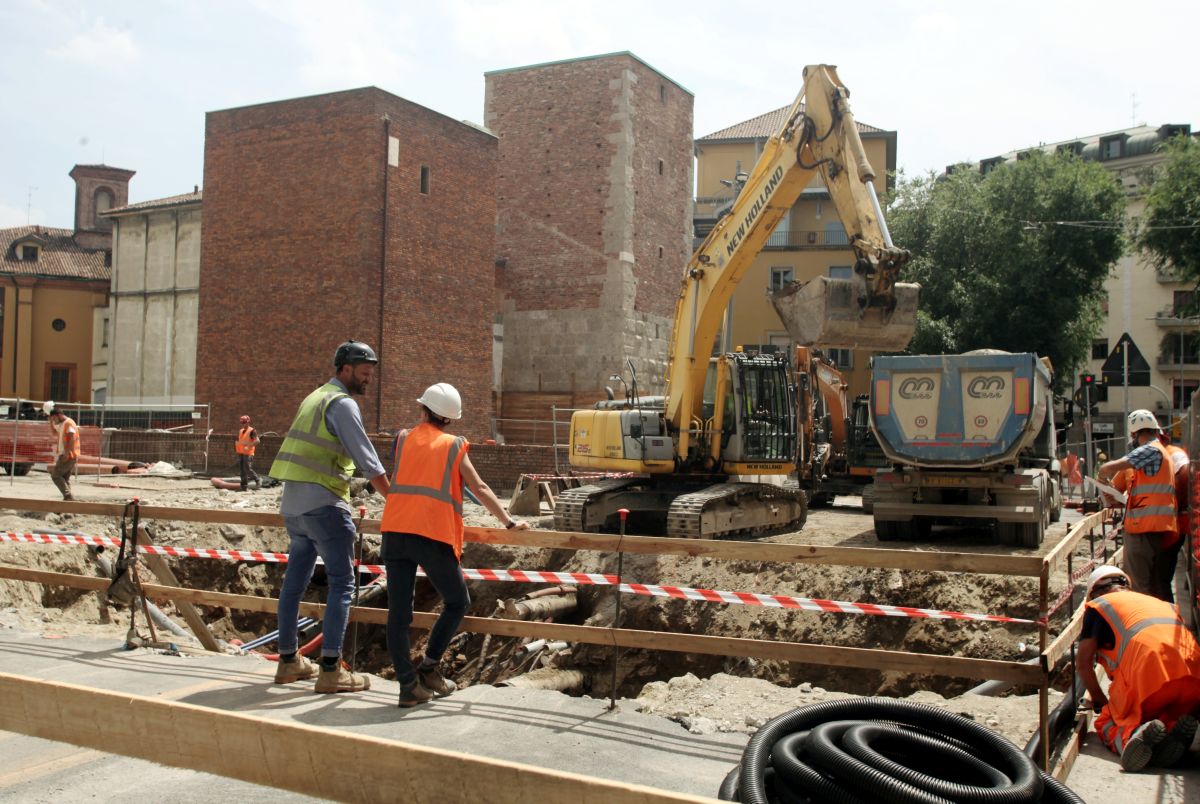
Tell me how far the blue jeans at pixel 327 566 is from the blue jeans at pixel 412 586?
11.4 inches

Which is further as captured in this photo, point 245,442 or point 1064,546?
point 245,442

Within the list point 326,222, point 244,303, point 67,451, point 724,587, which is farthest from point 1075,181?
point 67,451

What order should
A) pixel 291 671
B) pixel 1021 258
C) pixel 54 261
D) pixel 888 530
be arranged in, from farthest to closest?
pixel 54 261 < pixel 1021 258 < pixel 888 530 < pixel 291 671

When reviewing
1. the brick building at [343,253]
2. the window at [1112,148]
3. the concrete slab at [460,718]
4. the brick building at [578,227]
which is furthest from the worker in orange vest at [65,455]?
the window at [1112,148]

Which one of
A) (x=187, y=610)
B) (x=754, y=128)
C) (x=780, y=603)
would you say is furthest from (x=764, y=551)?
(x=754, y=128)

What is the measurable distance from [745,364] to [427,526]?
868 cm

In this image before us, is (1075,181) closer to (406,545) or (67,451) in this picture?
(67,451)

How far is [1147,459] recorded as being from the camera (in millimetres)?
8203

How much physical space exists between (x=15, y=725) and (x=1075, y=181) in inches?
1540

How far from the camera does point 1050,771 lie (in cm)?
497

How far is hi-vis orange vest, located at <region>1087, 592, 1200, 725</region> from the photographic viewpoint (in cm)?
509

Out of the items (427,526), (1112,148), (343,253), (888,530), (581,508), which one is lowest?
(888,530)

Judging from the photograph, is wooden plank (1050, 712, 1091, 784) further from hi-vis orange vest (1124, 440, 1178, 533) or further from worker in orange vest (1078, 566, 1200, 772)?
hi-vis orange vest (1124, 440, 1178, 533)

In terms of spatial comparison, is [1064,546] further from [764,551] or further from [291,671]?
[291,671]
